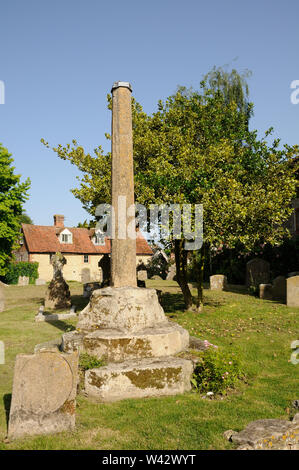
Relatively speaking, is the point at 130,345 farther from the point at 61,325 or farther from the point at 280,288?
the point at 280,288

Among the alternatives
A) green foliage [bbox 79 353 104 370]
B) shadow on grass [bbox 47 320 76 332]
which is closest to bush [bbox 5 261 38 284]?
shadow on grass [bbox 47 320 76 332]

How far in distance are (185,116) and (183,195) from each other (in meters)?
4.92

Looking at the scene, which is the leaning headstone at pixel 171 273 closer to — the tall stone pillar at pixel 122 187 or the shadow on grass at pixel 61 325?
the shadow on grass at pixel 61 325

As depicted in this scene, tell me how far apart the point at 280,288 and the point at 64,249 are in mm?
27588

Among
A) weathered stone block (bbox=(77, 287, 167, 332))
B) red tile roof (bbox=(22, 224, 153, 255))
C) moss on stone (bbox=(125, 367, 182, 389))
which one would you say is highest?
red tile roof (bbox=(22, 224, 153, 255))

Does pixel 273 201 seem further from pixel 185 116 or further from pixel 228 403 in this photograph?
pixel 228 403

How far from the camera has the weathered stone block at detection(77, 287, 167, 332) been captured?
255 inches

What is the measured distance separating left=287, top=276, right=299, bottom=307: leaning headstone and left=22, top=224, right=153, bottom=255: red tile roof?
22976 mm

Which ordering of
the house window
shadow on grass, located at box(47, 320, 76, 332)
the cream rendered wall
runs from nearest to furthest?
shadow on grass, located at box(47, 320, 76, 332), the cream rendered wall, the house window

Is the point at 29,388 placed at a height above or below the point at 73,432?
above

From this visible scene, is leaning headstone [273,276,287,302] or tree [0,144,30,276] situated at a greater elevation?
tree [0,144,30,276]

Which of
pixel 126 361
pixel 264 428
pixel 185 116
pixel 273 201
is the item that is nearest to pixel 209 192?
pixel 273 201

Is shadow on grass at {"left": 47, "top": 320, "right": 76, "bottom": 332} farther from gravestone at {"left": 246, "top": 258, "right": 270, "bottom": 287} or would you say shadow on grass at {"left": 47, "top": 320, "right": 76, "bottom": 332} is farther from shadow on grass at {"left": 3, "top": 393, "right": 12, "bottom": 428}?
gravestone at {"left": 246, "top": 258, "right": 270, "bottom": 287}

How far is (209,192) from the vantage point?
11.4 m
